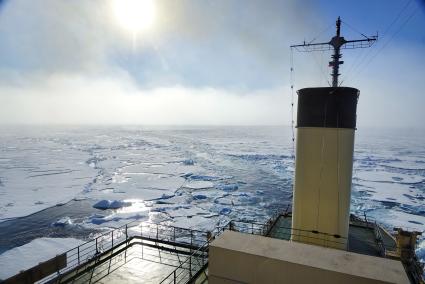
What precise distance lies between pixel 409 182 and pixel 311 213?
31665 mm

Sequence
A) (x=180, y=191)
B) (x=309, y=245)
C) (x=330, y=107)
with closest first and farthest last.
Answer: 1. (x=309, y=245)
2. (x=330, y=107)
3. (x=180, y=191)

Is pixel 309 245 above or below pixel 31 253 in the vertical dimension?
above

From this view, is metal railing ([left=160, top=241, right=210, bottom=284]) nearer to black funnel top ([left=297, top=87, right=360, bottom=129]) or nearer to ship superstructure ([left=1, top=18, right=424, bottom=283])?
ship superstructure ([left=1, top=18, right=424, bottom=283])

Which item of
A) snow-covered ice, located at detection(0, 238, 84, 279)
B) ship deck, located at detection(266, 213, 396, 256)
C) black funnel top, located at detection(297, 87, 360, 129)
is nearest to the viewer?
black funnel top, located at detection(297, 87, 360, 129)

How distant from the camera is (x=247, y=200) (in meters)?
22.8

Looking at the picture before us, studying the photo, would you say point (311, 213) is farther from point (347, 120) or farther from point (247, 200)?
point (247, 200)

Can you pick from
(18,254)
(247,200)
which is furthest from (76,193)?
(247,200)

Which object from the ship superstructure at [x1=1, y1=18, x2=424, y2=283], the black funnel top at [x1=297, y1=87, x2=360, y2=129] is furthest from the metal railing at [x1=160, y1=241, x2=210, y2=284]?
the black funnel top at [x1=297, y1=87, x2=360, y2=129]

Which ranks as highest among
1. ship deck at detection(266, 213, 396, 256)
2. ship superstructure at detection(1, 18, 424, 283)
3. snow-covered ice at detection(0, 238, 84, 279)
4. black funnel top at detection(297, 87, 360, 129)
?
black funnel top at detection(297, 87, 360, 129)

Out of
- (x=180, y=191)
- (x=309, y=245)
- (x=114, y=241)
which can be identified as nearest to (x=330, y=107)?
(x=309, y=245)

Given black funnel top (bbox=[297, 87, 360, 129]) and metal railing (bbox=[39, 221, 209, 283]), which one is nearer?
black funnel top (bbox=[297, 87, 360, 129])

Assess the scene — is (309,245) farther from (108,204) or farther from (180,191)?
(180,191)

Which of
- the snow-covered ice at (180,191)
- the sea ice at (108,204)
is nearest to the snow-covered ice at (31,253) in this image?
the snow-covered ice at (180,191)

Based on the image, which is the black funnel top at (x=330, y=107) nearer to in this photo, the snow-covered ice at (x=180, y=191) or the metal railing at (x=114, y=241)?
the metal railing at (x=114, y=241)
